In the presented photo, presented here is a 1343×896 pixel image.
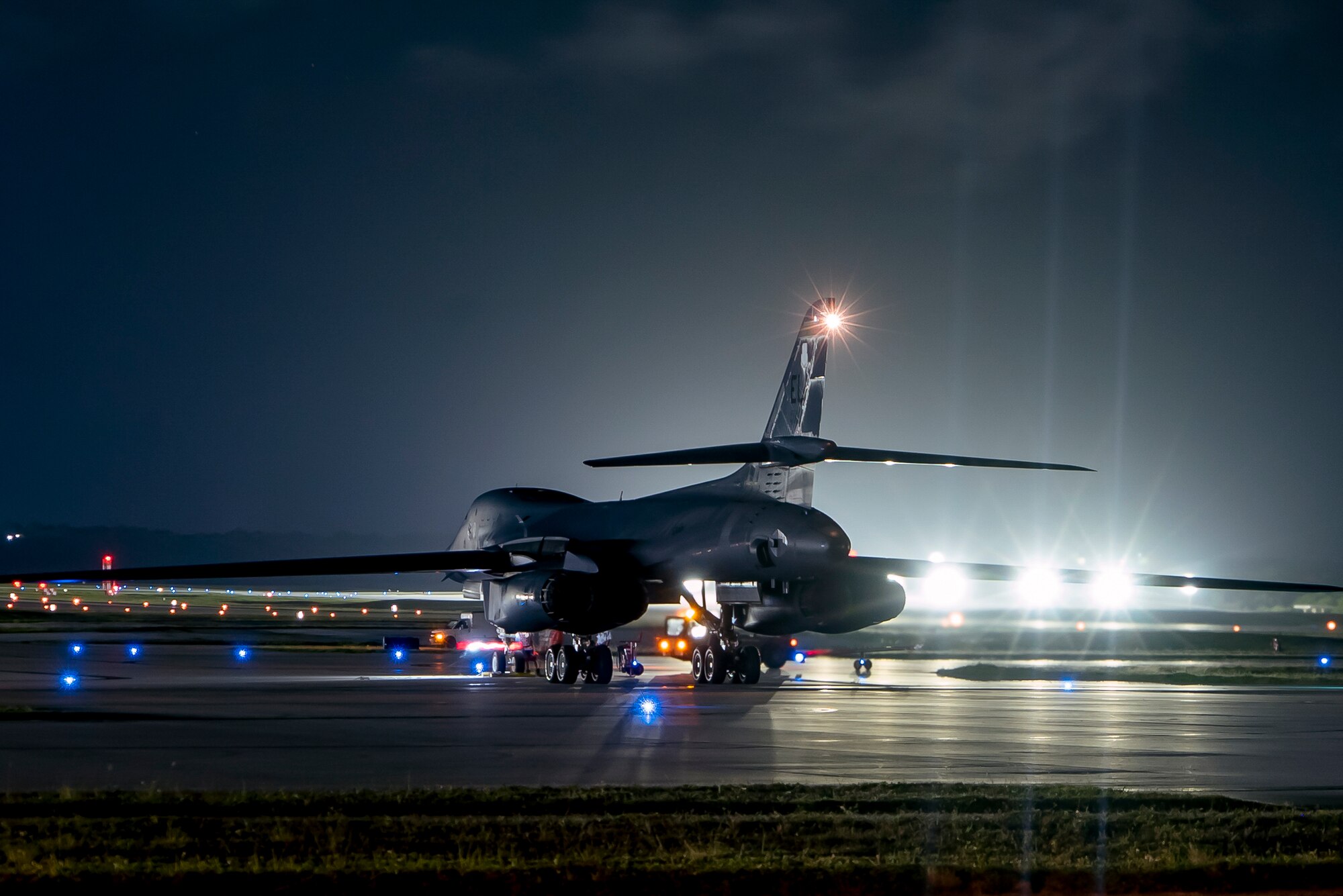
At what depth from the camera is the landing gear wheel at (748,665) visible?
30.1m

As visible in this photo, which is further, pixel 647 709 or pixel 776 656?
pixel 776 656

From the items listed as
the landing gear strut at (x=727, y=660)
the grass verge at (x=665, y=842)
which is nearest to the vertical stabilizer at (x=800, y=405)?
the landing gear strut at (x=727, y=660)

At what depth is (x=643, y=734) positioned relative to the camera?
17.6 m

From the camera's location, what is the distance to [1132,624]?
73562 mm

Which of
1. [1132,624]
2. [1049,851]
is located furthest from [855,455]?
[1132,624]

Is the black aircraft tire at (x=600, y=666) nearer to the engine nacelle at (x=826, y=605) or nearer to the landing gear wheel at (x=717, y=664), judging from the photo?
the landing gear wheel at (x=717, y=664)

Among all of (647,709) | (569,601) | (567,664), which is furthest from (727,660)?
(647,709)

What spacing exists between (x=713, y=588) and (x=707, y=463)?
3573 mm

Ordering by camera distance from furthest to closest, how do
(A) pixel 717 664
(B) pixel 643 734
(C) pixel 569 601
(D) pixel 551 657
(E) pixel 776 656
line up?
(E) pixel 776 656
(D) pixel 551 657
(A) pixel 717 664
(C) pixel 569 601
(B) pixel 643 734

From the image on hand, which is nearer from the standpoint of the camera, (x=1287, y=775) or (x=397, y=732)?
(x=1287, y=775)

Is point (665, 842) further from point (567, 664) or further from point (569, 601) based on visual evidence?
point (567, 664)

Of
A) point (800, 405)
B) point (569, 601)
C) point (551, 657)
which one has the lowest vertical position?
point (551, 657)

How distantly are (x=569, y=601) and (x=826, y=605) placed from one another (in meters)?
5.05

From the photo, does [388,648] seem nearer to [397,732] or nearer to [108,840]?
[397,732]
